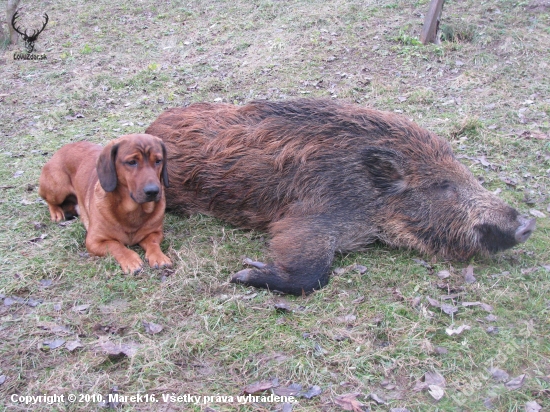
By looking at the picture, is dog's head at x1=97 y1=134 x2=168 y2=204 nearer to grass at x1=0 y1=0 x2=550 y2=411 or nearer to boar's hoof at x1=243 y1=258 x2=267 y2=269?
grass at x1=0 y1=0 x2=550 y2=411

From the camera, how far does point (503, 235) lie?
4.66m

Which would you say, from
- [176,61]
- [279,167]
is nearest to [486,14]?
[176,61]

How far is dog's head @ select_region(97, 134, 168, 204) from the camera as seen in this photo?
14.5 ft

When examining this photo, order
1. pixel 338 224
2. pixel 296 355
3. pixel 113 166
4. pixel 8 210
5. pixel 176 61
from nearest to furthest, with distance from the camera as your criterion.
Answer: pixel 296 355 → pixel 113 166 → pixel 338 224 → pixel 8 210 → pixel 176 61

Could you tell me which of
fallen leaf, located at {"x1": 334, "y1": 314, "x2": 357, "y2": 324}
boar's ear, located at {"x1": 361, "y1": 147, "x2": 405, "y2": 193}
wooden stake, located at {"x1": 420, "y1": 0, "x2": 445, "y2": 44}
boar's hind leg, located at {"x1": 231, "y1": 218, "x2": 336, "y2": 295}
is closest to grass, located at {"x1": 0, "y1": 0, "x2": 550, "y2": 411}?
fallen leaf, located at {"x1": 334, "y1": 314, "x2": 357, "y2": 324}

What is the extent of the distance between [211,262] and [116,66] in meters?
6.89

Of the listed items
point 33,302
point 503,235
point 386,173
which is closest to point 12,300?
point 33,302

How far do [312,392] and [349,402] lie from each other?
0.24 metres

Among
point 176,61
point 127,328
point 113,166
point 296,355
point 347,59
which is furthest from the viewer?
point 176,61

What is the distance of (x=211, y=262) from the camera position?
4699 millimetres

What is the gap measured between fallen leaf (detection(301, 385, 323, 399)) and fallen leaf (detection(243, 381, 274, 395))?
0.23 metres

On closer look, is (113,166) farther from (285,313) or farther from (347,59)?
(347,59)

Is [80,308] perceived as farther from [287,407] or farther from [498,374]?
[498,374]

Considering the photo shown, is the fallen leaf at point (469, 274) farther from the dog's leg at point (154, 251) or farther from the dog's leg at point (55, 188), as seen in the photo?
the dog's leg at point (55, 188)
